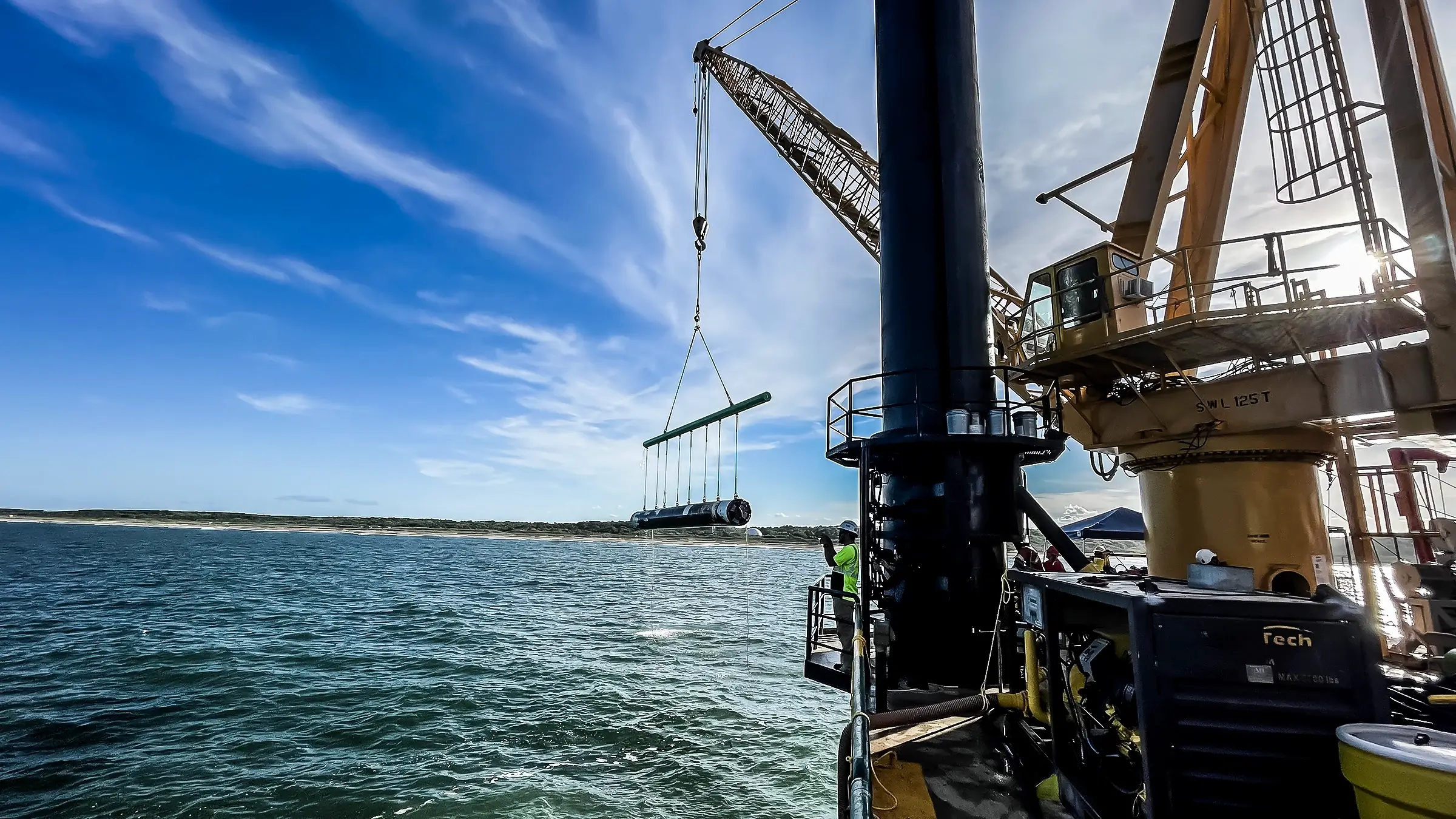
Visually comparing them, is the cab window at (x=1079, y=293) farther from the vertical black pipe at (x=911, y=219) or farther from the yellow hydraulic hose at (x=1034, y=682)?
the yellow hydraulic hose at (x=1034, y=682)

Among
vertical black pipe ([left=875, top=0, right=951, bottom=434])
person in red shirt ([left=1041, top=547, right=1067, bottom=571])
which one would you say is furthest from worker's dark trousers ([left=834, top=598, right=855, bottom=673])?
person in red shirt ([left=1041, top=547, right=1067, bottom=571])

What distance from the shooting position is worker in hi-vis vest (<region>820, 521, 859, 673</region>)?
1068 cm

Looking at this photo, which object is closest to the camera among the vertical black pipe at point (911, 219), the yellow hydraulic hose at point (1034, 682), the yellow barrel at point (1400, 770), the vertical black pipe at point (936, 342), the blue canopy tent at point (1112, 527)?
the yellow barrel at point (1400, 770)

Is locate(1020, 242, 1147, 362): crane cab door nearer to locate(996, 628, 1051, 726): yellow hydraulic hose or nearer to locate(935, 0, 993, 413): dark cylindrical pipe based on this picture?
locate(935, 0, 993, 413): dark cylindrical pipe

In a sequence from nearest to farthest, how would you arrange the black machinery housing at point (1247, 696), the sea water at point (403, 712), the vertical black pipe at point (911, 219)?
1. the black machinery housing at point (1247, 696)
2. the vertical black pipe at point (911, 219)
3. the sea water at point (403, 712)

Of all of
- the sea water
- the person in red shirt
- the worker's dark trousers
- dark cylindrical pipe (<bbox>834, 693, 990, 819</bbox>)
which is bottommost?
the sea water

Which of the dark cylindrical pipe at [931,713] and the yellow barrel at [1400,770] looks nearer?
the yellow barrel at [1400,770]

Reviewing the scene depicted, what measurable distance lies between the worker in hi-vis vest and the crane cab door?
4.99 meters

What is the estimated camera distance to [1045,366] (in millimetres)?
11320

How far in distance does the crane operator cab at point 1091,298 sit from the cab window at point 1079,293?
0.01 m

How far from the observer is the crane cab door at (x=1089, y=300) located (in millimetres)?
10242

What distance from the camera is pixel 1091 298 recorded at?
34.8 ft

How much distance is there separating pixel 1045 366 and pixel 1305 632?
823 centimetres

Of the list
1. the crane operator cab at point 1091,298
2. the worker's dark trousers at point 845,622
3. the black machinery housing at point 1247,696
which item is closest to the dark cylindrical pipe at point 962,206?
the crane operator cab at point 1091,298
